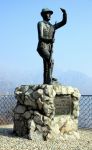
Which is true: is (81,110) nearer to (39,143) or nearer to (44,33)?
(44,33)

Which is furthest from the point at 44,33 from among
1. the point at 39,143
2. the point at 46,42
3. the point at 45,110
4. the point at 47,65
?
the point at 39,143

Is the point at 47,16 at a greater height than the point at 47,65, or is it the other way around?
the point at 47,16

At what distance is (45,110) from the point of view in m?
11.7

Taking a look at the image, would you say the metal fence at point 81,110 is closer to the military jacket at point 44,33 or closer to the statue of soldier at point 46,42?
the statue of soldier at point 46,42

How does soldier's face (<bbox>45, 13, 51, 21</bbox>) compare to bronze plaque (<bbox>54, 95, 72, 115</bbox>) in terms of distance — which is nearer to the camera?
bronze plaque (<bbox>54, 95, 72, 115</bbox>)

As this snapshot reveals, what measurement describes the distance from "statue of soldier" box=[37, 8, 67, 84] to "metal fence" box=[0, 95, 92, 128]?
13.9 ft

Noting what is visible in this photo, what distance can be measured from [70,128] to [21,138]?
1522 millimetres

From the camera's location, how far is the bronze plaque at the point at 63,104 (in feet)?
39.9

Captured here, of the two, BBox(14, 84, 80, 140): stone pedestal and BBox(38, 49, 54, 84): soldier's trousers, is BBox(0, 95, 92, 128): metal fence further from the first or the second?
BBox(38, 49, 54, 84): soldier's trousers

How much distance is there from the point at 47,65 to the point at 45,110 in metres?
1.34

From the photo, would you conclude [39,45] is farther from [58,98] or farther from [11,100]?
[11,100]

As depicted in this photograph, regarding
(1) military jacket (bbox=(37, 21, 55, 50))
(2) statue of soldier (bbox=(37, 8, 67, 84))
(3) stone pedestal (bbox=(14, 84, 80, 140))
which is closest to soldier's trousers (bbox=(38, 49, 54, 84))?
(2) statue of soldier (bbox=(37, 8, 67, 84))

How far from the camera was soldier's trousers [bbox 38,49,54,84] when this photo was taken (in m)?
12.3

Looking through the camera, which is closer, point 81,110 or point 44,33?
point 44,33
